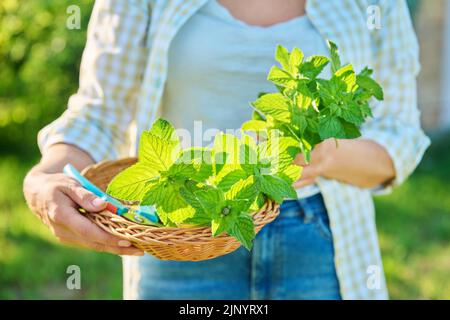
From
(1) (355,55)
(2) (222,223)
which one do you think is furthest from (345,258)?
(2) (222,223)

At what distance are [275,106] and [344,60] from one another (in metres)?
0.36

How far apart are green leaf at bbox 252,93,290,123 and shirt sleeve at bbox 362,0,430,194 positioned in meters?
0.42

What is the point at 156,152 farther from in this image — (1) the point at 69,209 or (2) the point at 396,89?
(2) the point at 396,89

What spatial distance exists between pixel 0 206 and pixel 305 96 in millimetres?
3064

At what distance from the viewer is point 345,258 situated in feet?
5.14

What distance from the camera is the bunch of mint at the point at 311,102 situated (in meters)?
1.22

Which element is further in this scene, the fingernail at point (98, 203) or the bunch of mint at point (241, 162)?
the fingernail at point (98, 203)

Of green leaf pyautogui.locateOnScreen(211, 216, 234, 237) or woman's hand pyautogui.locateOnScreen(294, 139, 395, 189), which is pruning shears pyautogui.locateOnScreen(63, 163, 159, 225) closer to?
green leaf pyautogui.locateOnScreen(211, 216, 234, 237)

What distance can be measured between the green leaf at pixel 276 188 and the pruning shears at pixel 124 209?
8.1 inches

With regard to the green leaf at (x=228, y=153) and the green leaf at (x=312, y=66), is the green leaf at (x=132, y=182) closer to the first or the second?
the green leaf at (x=228, y=153)

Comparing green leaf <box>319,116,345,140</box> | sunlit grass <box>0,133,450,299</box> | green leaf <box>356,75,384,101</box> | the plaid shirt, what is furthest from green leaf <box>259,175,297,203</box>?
sunlit grass <box>0,133,450,299</box>

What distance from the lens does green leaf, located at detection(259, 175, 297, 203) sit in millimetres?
1158

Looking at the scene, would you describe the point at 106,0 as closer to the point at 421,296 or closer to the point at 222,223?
the point at 222,223

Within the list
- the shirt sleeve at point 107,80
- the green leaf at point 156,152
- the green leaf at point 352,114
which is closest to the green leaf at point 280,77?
the green leaf at point 352,114
